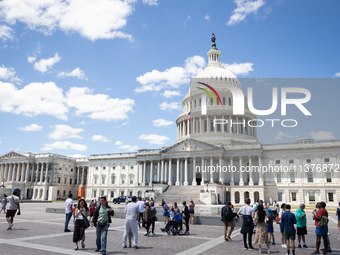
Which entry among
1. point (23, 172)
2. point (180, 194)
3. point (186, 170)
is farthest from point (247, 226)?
point (23, 172)

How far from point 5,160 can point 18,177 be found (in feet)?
32.2

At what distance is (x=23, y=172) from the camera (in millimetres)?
101875

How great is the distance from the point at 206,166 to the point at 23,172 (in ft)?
220

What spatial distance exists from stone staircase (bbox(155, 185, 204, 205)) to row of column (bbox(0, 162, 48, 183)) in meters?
51.3

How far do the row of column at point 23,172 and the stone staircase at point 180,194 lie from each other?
168 ft

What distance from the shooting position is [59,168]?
102 m

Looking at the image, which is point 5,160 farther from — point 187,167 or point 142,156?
point 187,167

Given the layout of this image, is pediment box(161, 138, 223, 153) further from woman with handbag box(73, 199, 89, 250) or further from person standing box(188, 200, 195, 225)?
woman with handbag box(73, 199, 89, 250)

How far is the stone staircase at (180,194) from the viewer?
60406 mm

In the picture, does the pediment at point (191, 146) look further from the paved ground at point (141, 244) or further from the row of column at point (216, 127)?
the paved ground at point (141, 244)

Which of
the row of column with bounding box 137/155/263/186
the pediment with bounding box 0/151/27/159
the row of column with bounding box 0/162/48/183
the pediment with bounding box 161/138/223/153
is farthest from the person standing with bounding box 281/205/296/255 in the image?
the pediment with bounding box 0/151/27/159

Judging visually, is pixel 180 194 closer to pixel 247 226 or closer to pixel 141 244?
pixel 141 244

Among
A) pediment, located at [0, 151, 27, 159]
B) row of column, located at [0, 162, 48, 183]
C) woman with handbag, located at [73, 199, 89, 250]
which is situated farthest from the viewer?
pediment, located at [0, 151, 27, 159]

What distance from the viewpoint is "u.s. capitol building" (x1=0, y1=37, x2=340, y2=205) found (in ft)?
211
